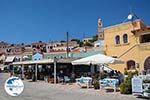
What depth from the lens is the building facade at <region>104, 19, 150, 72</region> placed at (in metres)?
33.6

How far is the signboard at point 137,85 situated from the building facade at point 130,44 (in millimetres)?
15019

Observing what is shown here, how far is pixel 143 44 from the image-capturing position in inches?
1305

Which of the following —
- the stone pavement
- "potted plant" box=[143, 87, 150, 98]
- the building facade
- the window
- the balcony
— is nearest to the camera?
"potted plant" box=[143, 87, 150, 98]

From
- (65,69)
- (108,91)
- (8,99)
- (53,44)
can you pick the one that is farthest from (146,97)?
(53,44)

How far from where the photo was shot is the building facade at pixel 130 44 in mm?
33562

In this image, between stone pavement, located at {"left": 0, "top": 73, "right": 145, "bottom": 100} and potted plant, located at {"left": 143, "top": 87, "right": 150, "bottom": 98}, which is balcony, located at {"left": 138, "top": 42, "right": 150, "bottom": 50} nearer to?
stone pavement, located at {"left": 0, "top": 73, "right": 145, "bottom": 100}

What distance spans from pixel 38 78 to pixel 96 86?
1477cm

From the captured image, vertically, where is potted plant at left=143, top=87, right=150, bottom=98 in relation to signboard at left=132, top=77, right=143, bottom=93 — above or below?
below

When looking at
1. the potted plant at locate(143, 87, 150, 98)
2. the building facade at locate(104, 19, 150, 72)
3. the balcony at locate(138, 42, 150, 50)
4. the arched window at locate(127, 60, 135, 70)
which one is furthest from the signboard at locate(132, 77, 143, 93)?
the arched window at locate(127, 60, 135, 70)

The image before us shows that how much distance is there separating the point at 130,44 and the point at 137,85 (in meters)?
19.6

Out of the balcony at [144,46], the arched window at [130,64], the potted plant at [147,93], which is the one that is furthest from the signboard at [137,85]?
the arched window at [130,64]

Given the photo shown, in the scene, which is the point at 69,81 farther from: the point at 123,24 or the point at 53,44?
the point at 53,44

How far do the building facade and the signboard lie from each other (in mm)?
15019

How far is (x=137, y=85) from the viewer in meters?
16.5
